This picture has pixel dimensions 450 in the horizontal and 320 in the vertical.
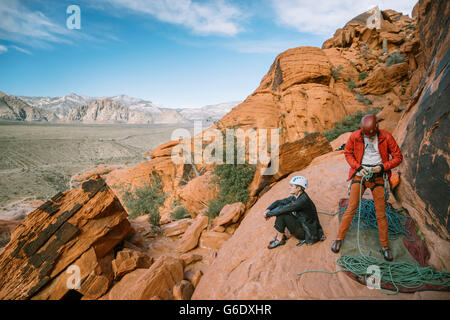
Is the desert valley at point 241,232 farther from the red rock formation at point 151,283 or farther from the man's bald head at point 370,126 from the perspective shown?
the man's bald head at point 370,126

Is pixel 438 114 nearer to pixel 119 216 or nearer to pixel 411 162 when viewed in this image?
pixel 411 162

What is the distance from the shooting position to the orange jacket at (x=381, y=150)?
2697mm

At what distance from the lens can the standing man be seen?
8.96 ft

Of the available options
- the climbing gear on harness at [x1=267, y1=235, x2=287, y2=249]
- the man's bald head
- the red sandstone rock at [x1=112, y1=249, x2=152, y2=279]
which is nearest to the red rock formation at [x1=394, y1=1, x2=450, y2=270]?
the man's bald head

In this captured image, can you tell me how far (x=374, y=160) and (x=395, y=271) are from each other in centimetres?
147

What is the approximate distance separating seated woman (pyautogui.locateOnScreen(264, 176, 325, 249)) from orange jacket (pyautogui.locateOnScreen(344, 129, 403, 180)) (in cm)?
74

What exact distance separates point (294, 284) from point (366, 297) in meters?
0.83

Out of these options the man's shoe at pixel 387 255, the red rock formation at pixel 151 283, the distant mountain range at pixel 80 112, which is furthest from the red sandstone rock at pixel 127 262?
the distant mountain range at pixel 80 112

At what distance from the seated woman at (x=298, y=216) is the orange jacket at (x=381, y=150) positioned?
2.44ft

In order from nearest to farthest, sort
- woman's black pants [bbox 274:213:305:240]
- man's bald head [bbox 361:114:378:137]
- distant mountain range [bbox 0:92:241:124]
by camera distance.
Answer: man's bald head [bbox 361:114:378:137], woman's black pants [bbox 274:213:305:240], distant mountain range [bbox 0:92:241:124]

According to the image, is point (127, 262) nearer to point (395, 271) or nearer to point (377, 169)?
point (395, 271)

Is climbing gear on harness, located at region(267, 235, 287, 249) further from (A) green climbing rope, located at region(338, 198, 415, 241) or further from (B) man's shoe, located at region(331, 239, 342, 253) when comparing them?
(A) green climbing rope, located at region(338, 198, 415, 241)

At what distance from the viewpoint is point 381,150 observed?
111 inches
